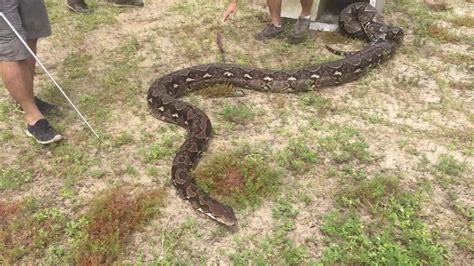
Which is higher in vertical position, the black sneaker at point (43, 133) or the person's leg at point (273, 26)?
the person's leg at point (273, 26)

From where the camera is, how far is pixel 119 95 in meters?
7.21

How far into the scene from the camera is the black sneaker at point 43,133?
6008 millimetres

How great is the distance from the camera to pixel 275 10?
353 inches

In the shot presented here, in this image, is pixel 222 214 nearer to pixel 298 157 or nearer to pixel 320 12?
pixel 298 157

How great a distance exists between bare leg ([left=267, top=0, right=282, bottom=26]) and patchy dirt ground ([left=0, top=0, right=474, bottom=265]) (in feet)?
1.93

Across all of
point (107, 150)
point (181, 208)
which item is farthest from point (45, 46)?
point (181, 208)

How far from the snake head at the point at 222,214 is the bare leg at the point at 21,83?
9.75 ft

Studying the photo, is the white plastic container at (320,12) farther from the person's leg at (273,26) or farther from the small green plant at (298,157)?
the small green plant at (298,157)

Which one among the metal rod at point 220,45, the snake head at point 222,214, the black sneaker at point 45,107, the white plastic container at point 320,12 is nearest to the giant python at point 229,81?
the snake head at point 222,214

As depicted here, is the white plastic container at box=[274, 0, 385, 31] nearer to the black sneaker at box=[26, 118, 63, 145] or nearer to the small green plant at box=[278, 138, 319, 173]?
the small green plant at box=[278, 138, 319, 173]

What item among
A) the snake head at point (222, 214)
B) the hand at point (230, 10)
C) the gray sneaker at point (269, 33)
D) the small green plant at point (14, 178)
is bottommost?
the small green plant at point (14, 178)

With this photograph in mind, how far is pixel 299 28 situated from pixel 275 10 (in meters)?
0.64

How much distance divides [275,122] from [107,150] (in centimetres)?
247

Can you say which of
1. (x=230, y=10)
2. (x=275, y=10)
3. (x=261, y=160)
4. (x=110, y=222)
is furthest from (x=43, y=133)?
(x=275, y=10)
